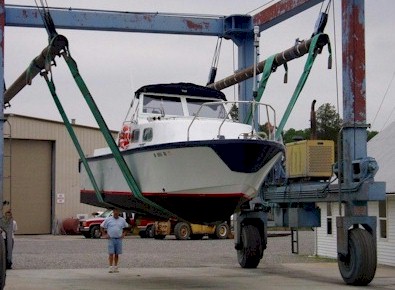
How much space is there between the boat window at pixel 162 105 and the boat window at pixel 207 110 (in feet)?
0.79

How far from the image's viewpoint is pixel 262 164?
648 inches

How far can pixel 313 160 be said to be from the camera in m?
20.8

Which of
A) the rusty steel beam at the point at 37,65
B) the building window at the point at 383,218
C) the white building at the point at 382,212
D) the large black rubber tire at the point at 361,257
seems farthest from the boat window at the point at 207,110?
the building window at the point at 383,218

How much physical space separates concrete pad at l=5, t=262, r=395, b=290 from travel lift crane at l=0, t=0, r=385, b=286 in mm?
886

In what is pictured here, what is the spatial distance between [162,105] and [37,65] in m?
2.83

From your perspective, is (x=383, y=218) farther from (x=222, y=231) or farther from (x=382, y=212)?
(x=222, y=231)

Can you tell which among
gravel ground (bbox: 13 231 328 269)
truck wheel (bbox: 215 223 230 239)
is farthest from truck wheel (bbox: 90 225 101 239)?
truck wheel (bbox: 215 223 230 239)

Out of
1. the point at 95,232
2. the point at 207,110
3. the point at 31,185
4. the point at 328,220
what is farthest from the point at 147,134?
the point at 31,185

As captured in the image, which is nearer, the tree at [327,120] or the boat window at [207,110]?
the boat window at [207,110]

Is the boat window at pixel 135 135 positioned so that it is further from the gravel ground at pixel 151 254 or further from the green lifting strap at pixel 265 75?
the gravel ground at pixel 151 254

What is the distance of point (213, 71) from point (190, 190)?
751 centimetres

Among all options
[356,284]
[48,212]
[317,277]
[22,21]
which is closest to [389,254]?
[317,277]

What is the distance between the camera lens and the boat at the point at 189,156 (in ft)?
52.7

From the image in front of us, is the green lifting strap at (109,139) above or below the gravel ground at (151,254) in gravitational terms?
above
